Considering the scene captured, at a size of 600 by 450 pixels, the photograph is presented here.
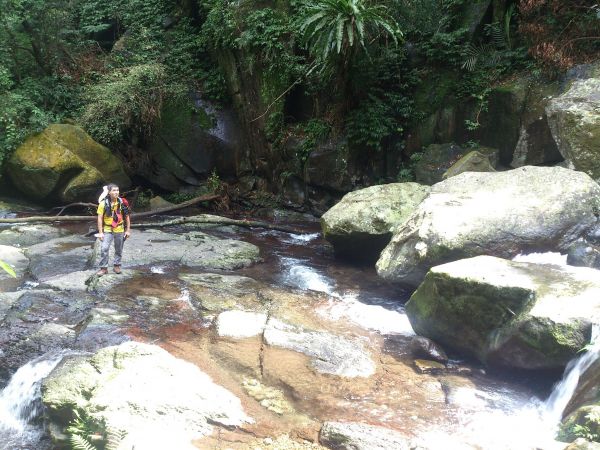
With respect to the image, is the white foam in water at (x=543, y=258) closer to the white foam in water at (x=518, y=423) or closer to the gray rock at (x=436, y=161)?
the white foam in water at (x=518, y=423)

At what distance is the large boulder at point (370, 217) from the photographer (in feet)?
32.1

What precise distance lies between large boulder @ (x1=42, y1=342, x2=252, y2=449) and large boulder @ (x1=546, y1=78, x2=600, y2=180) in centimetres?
769

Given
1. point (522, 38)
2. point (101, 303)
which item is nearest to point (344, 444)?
point (101, 303)

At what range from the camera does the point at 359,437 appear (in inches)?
190

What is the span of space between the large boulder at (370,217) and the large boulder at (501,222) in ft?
4.26

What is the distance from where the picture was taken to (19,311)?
23.1ft

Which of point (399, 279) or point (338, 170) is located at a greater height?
point (338, 170)

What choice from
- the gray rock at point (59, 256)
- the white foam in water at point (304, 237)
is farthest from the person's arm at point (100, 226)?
the white foam in water at point (304, 237)

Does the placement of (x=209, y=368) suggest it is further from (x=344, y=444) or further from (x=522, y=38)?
(x=522, y=38)

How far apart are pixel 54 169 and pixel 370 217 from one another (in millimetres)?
8847

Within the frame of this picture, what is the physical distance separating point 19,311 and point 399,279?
552cm

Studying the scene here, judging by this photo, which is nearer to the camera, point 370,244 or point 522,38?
point 370,244

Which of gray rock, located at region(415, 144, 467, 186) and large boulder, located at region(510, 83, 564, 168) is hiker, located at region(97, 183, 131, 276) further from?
large boulder, located at region(510, 83, 564, 168)

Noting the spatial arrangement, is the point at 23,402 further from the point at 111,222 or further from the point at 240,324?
the point at 111,222
